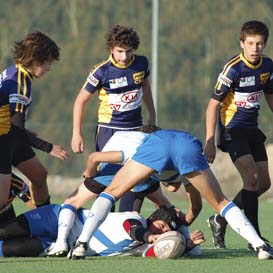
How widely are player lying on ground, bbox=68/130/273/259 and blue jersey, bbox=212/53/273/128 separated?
1.78m

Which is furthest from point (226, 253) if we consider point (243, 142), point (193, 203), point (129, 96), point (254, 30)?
point (129, 96)

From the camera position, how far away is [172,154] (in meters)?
8.83

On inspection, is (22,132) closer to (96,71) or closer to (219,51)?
(96,71)

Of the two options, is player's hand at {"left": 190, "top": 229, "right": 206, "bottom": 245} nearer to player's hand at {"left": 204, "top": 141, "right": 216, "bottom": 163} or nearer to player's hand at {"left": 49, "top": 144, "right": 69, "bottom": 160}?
player's hand at {"left": 49, "top": 144, "right": 69, "bottom": 160}

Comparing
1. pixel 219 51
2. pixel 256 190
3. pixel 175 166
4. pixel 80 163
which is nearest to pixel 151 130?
pixel 175 166

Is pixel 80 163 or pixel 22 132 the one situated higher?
pixel 22 132

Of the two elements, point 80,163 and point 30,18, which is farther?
point 30,18

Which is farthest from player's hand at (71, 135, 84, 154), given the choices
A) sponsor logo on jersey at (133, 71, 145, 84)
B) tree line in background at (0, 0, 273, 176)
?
tree line in background at (0, 0, 273, 176)

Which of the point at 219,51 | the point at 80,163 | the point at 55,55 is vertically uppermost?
the point at 55,55

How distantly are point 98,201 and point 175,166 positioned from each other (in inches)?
26.4

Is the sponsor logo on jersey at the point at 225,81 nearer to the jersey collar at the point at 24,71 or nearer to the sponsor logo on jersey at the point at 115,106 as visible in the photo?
the sponsor logo on jersey at the point at 115,106

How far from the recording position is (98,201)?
29.5 feet

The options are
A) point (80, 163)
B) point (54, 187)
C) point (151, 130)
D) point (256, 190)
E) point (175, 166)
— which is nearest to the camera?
point (175, 166)

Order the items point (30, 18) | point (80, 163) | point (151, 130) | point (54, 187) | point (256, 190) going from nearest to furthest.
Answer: point (151, 130) → point (256, 190) → point (54, 187) → point (80, 163) → point (30, 18)
